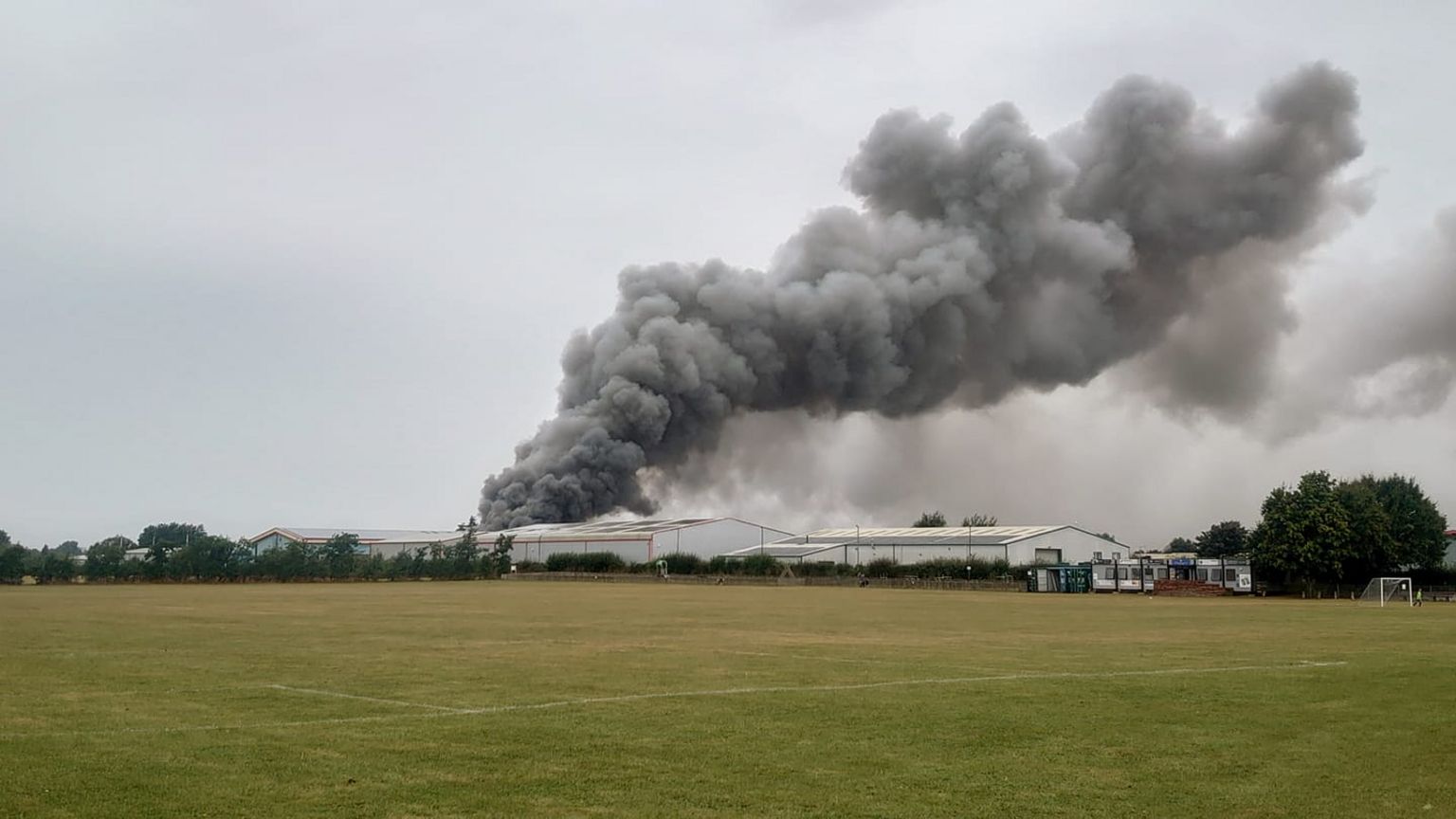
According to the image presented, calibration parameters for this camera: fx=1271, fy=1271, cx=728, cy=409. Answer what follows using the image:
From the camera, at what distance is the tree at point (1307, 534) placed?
7812cm

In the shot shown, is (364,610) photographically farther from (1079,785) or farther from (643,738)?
(1079,785)

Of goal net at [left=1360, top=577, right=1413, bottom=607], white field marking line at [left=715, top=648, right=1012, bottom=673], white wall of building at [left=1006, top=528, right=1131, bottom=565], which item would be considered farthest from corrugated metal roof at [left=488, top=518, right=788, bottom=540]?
white field marking line at [left=715, top=648, right=1012, bottom=673]

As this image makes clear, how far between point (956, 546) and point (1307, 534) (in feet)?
103

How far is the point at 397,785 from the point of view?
11484mm

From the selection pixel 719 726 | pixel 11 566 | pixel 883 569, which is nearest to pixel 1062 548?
pixel 883 569

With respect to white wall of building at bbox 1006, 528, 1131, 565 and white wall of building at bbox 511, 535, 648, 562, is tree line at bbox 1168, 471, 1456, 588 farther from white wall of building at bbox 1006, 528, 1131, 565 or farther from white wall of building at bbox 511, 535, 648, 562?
white wall of building at bbox 511, 535, 648, 562

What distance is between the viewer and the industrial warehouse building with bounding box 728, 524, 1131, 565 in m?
102

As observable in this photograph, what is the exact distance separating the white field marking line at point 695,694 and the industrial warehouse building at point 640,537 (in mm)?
92988

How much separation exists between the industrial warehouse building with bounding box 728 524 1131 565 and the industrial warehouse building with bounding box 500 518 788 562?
3240mm

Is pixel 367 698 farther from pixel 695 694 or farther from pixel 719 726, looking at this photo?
pixel 719 726

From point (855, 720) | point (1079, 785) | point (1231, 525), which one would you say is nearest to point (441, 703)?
point (855, 720)

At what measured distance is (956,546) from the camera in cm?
10519

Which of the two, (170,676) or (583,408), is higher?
(583,408)

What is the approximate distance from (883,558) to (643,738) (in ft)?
313
